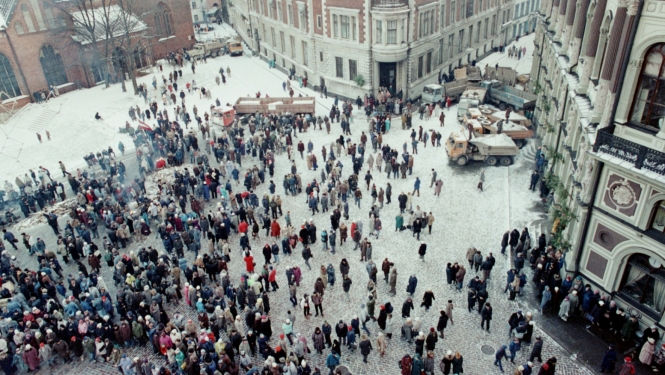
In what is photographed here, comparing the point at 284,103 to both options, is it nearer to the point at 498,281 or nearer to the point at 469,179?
the point at 469,179

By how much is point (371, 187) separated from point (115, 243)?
44.1 ft

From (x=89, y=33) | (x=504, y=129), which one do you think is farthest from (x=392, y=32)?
(x=89, y=33)

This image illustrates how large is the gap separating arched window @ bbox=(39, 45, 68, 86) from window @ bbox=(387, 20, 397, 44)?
3221 centimetres

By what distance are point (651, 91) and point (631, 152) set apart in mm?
2090

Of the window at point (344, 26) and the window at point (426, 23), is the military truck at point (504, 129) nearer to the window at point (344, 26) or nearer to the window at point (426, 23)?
the window at point (426, 23)

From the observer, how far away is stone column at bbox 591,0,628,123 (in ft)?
50.0

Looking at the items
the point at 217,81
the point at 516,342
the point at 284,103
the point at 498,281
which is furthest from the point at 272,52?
the point at 516,342

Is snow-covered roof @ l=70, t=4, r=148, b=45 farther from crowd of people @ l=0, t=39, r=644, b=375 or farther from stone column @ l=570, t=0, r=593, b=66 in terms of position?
stone column @ l=570, t=0, r=593, b=66

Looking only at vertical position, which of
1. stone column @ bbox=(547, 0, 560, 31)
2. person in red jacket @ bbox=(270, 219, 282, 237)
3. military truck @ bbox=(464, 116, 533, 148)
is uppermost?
stone column @ bbox=(547, 0, 560, 31)

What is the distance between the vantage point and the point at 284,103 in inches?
1447

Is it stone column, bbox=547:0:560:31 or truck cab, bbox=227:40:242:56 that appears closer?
stone column, bbox=547:0:560:31

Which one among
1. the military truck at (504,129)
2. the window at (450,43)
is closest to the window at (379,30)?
the window at (450,43)

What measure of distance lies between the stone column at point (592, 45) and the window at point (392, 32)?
18.8 metres

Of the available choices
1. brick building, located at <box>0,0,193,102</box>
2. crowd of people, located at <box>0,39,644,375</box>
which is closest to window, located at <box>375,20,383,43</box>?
crowd of people, located at <box>0,39,644,375</box>
